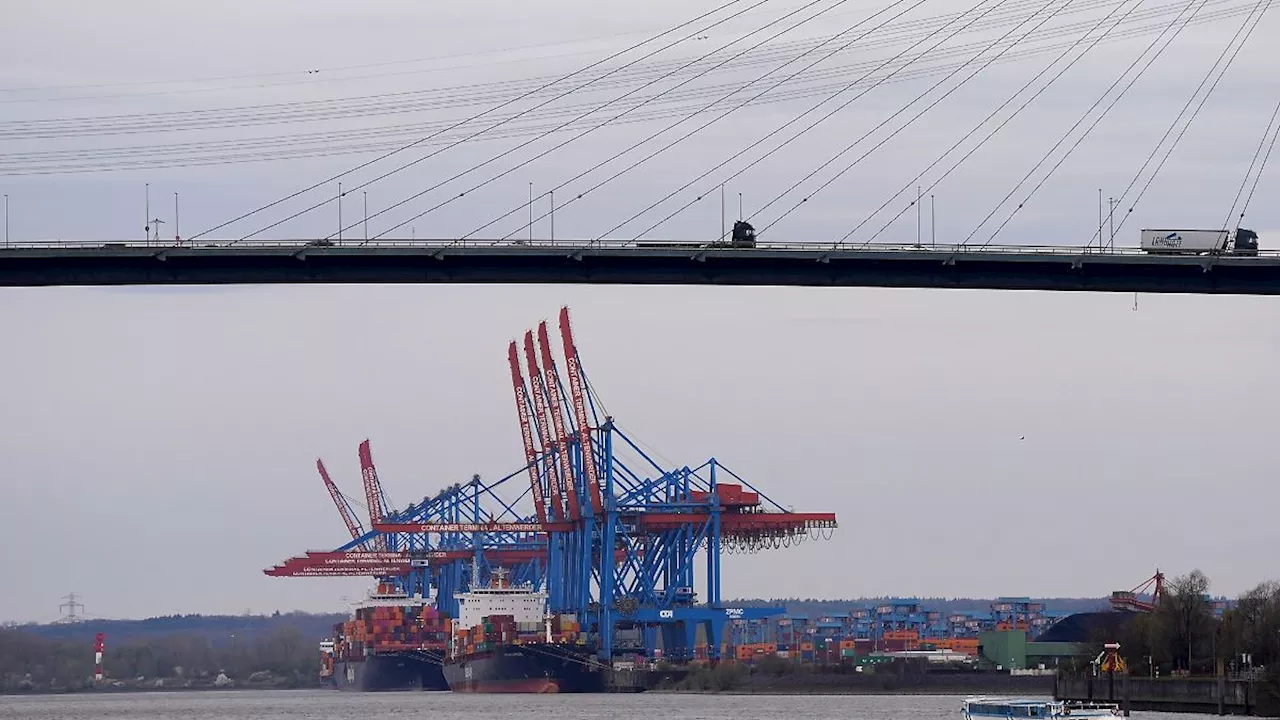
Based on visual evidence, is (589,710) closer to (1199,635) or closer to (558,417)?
(1199,635)

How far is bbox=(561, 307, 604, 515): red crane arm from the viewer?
131 meters

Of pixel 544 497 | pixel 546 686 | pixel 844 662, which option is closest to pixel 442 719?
pixel 546 686

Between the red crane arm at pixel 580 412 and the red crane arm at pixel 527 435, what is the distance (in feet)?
32.8

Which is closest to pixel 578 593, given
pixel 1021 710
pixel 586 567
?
pixel 586 567

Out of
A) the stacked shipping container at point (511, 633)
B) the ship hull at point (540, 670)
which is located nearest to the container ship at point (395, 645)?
the stacked shipping container at point (511, 633)

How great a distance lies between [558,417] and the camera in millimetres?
138375

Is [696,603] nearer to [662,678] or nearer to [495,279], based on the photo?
[662,678]

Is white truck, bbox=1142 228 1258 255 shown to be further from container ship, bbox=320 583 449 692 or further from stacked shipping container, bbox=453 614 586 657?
container ship, bbox=320 583 449 692

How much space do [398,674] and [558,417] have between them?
3077cm

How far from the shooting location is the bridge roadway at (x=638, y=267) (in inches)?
2402

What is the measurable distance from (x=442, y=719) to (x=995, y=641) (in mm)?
72385

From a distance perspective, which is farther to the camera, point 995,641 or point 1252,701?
point 995,641

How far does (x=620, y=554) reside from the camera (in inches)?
5399

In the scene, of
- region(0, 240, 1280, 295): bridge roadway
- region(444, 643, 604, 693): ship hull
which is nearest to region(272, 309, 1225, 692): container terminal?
region(444, 643, 604, 693): ship hull
